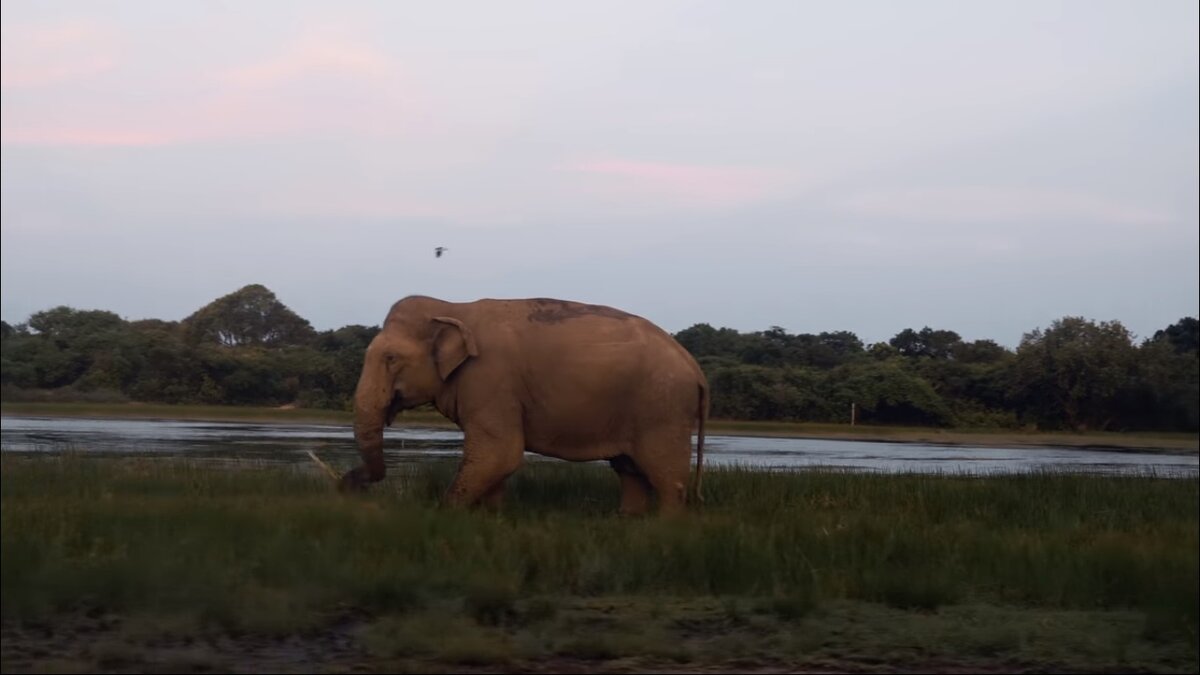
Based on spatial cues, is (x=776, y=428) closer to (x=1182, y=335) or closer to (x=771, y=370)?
(x=771, y=370)

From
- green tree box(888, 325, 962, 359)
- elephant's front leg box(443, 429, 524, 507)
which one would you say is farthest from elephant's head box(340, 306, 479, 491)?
green tree box(888, 325, 962, 359)

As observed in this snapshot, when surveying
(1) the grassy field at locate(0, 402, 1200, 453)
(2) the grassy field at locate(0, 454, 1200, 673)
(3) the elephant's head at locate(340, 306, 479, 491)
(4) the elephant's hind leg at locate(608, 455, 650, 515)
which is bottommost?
(2) the grassy field at locate(0, 454, 1200, 673)

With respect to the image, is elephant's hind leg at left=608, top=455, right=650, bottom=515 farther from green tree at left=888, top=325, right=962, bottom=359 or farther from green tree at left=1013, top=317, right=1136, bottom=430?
green tree at left=888, top=325, right=962, bottom=359

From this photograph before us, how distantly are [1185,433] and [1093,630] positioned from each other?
2649 mm

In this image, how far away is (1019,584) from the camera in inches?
373

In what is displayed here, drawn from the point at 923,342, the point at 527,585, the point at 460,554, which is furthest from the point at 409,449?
the point at 923,342

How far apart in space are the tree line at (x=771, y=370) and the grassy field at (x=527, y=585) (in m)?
0.90

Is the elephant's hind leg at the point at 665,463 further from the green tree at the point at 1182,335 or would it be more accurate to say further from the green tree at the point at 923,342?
the green tree at the point at 923,342

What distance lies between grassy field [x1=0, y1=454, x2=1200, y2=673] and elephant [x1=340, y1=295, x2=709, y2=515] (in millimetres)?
1529

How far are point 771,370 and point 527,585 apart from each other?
2312cm

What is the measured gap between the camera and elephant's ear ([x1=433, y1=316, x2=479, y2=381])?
1263cm

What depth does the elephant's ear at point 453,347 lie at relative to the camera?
12633 millimetres

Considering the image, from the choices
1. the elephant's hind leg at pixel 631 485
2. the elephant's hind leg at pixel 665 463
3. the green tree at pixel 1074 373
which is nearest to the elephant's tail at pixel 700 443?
the elephant's hind leg at pixel 665 463

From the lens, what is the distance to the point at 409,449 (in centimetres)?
2173
